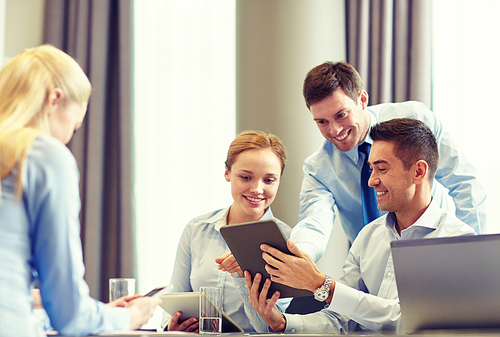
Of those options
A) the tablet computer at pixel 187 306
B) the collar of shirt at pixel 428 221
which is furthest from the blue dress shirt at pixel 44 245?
the collar of shirt at pixel 428 221

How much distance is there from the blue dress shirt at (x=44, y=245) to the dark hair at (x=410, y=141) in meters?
1.24

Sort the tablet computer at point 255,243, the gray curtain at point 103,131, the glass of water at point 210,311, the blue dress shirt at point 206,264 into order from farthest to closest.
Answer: the gray curtain at point 103,131
the blue dress shirt at point 206,264
the tablet computer at point 255,243
the glass of water at point 210,311

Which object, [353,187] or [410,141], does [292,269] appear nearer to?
[410,141]

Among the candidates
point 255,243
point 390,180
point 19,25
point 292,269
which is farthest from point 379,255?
point 19,25

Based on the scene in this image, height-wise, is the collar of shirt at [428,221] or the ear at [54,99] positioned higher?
the ear at [54,99]

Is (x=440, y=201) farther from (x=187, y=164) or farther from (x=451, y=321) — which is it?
(x=187, y=164)

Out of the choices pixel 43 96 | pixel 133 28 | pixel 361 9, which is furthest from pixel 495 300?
pixel 133 28

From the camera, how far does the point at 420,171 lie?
6.01ft

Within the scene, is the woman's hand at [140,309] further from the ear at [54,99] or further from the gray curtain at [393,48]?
the gray curtain at [393,48]

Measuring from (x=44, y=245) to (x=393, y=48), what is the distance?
8.51 ft

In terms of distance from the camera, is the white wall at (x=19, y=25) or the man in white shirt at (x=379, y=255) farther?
the white wall at (x=19, y=25)

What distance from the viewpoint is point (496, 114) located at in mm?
2854

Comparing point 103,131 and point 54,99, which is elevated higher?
point 54,99

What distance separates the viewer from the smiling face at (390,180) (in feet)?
5.95
